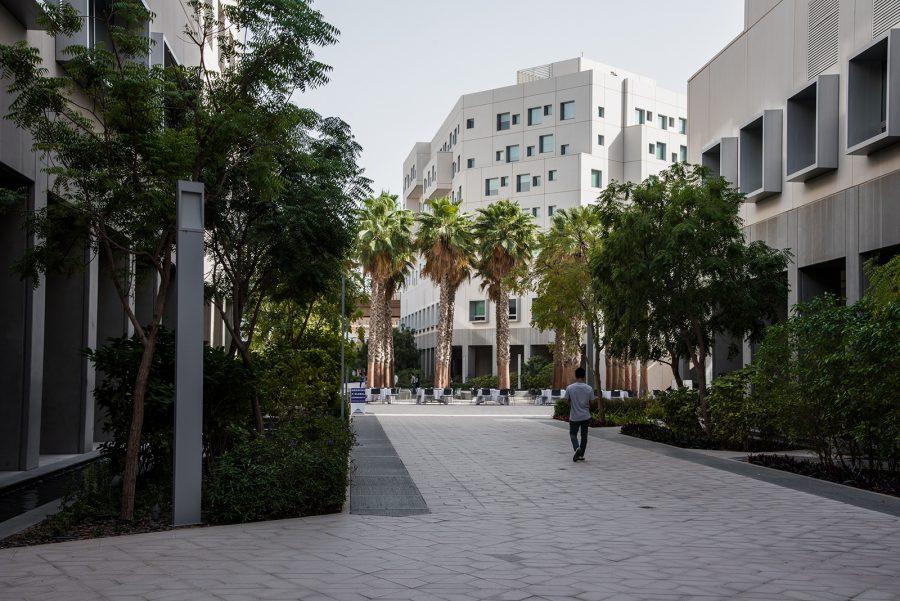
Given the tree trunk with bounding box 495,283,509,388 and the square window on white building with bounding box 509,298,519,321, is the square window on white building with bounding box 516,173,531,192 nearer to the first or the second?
the square window on white building with bounding box 509,298,519,321

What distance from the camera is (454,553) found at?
27.8 ft

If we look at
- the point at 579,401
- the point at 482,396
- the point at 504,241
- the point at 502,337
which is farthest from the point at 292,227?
the point at 502,337

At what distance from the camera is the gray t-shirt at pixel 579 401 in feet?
58.1

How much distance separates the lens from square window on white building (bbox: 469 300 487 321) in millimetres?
73562

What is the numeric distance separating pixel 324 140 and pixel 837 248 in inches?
505

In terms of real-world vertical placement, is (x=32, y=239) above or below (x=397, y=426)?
above

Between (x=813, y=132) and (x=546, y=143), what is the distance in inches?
1984

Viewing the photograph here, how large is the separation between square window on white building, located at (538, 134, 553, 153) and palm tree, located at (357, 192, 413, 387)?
22240 mm

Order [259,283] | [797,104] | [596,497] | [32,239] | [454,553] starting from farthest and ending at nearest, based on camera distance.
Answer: [797,104] < [259,283] < [32,239] < [596,497] < [454,553]

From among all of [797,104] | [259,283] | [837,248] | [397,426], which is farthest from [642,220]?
[397,426]

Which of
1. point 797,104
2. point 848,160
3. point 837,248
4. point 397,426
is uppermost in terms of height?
point 797,104

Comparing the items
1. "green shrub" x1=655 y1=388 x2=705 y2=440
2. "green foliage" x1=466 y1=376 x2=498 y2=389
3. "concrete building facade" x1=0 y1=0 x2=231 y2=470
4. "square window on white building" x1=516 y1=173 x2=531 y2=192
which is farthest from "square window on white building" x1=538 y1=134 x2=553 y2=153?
"concrete building facade" x1=0 y1=0 x2=231 y2=470

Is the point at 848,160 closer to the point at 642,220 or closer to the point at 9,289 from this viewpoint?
the point at 642,220

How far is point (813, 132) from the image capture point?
24.3 meters
